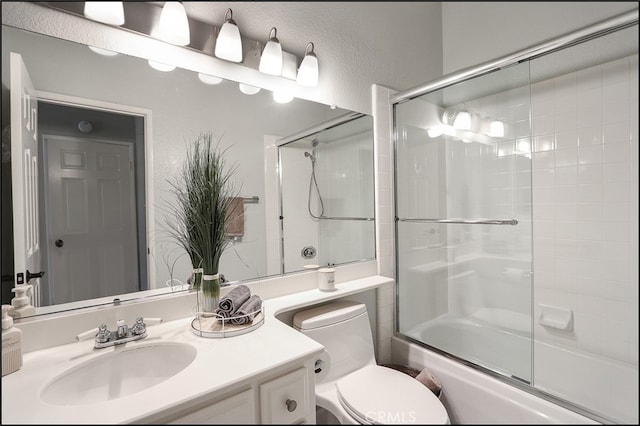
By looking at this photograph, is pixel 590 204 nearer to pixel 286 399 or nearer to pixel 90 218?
pixel 286 399

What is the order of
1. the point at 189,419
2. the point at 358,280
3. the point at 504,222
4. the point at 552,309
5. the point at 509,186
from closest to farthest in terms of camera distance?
the point at 189,419 → the point at 509,186 → the point at 504,222 → the point at 552,309 → the point at 358,280

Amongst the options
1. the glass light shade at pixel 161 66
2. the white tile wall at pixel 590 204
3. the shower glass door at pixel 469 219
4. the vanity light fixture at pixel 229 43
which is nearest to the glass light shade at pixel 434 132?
the shower glass door at pixel 469 219

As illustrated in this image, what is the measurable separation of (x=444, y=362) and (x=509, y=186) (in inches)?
29.8

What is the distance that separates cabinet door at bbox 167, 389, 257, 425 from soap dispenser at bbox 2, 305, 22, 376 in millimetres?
457

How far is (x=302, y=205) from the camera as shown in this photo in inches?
53.8

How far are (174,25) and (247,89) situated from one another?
0.40 metres

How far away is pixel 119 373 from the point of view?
84cm

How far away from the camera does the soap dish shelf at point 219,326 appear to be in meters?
0.91

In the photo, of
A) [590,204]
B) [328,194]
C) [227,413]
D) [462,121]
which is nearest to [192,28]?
[328,194]

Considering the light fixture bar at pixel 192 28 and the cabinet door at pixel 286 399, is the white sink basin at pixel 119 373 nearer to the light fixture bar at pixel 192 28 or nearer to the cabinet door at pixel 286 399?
the cabinet door at pixel 286 399

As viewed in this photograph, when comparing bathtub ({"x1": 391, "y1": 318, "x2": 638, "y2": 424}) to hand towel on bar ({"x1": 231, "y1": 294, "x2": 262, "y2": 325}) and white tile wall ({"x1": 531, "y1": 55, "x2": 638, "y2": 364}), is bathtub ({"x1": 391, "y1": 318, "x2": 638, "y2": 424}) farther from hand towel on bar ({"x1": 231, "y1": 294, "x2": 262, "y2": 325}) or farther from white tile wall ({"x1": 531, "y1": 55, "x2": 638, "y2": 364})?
hand towel on bar ({"x1": 231, "y1": 294, "x2": 262, "y2": 325})

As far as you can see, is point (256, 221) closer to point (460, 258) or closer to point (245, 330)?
point (245, 330)

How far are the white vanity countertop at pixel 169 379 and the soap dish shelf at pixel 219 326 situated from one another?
15 millimetres

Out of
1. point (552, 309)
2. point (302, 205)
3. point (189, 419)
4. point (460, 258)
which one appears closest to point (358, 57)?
point (302, 205)
